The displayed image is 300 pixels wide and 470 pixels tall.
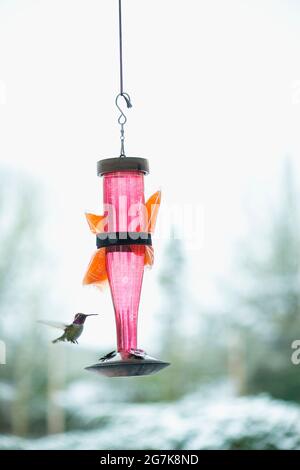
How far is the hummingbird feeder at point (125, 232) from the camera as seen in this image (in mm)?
2395

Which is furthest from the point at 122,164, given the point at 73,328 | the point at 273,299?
the point at 273,299

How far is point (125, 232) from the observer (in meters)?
2.40

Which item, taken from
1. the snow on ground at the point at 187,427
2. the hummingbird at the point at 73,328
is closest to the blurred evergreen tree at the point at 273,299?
the snow on ground at the point at 187,427

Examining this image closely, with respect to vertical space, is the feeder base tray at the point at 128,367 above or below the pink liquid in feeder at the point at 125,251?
below

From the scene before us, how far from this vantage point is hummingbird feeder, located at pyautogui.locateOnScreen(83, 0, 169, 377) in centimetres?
239

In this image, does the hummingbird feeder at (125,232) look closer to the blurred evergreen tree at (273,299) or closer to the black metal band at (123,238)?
the black metal band at (123,238)

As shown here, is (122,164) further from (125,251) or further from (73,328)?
(73,328)

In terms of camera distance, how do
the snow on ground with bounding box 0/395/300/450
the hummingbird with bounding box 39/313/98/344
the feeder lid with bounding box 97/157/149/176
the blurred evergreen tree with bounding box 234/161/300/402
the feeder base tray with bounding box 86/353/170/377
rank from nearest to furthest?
the feeder base tray with bounding box 86/353/170/377 < the feeder lid with bounding box 97/157/149/176 < the hummingbird with bounding box 39/313/98/344 < the snow on ground with bounding box 0/395/300/450 < the blurred evergreen tree with bounding box 234/161/300/402

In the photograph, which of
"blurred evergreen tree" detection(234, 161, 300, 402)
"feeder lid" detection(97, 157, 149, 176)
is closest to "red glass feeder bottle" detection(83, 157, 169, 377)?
"feeder lid" detection(97, 157, 149, 176)

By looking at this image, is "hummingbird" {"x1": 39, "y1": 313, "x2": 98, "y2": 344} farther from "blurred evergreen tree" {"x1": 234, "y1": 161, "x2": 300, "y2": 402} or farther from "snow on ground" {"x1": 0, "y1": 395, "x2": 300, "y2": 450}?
"blurred evergreen tree" {"x1": 234, "y1": 161, "x2": 300, "y2": 402}
